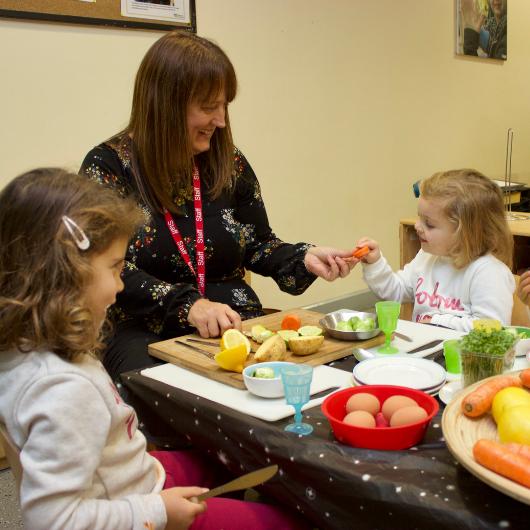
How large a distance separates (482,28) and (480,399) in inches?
163

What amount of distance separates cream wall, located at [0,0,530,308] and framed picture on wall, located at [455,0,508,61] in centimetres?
8

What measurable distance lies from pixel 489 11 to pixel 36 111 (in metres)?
3.41

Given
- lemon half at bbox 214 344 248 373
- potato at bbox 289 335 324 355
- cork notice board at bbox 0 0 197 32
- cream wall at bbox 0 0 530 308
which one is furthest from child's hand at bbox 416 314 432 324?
cork notice board at bbox 0 0 197 32

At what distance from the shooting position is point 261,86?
3146mm

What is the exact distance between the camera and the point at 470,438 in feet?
2.63

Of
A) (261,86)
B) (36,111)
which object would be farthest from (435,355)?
(261,86)

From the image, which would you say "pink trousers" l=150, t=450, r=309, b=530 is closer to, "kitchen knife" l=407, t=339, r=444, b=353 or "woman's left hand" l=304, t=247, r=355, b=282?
"kitchen knife" l=407, t=339, r=444, b=353

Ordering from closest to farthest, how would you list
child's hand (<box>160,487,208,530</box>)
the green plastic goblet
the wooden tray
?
the wooden tray → child's hand (<box>160,487,208,530</box>) → the green plastic goblet

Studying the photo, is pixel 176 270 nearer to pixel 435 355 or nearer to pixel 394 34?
pixel 435 355

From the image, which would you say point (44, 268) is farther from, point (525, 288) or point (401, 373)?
point (525, 288)

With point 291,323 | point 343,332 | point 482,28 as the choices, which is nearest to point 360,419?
point 343,332

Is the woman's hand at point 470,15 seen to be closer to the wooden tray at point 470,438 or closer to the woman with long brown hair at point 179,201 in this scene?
the woman with long brown hair at point 179,201

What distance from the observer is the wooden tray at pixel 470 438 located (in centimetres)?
67

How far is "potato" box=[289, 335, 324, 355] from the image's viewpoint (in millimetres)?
1299
